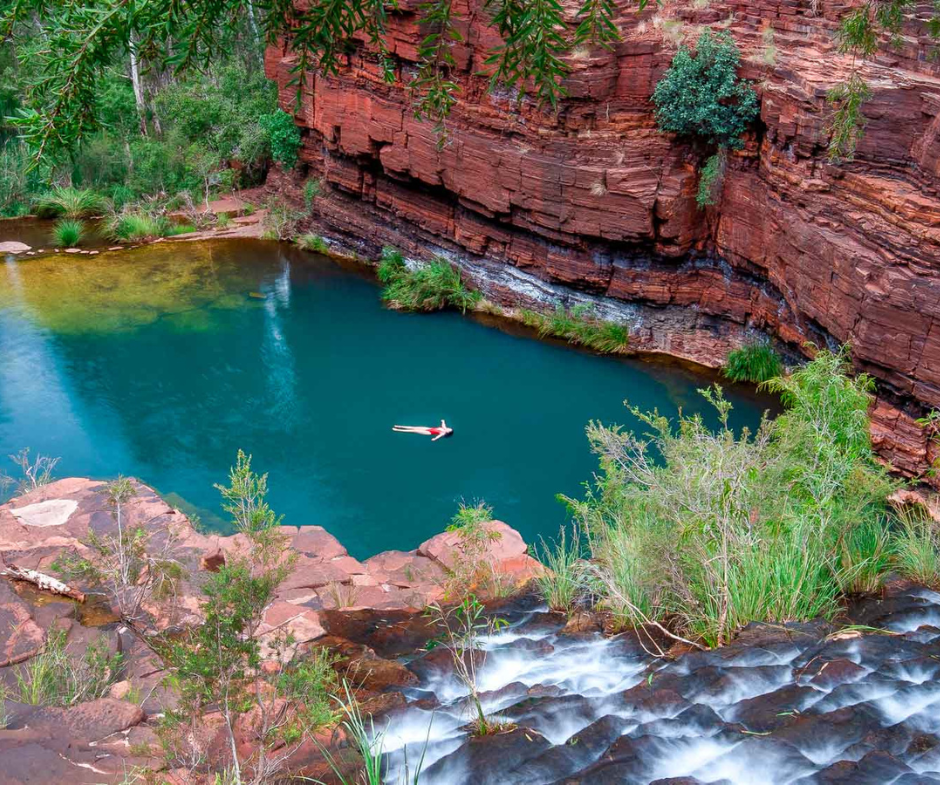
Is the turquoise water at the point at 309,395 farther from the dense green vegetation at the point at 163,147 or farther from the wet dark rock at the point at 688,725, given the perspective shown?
the wet dark rock at the point at 688,725

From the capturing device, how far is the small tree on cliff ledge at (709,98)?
11.3m

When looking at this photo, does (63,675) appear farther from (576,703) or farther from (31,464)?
(31,464)

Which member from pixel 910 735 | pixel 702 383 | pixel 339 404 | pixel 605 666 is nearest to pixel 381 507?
pixel 339 404

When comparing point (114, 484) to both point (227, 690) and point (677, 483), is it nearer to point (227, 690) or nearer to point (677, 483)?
point (227, 690)

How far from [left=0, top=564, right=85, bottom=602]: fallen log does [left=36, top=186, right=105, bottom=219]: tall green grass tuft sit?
15375mm

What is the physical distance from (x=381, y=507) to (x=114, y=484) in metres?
3.98

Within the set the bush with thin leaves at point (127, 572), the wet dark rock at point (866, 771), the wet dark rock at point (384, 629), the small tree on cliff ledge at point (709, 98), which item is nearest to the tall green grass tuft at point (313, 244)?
the small tree on cliff ledge at point (709, 98)

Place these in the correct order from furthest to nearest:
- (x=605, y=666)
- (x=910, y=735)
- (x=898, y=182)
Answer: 1. (x=898, y=182)
2. (x=605, y=666)
3. (x=910, y=735)

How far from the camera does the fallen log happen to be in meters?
5.71

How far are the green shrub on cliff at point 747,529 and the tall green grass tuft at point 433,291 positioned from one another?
963 cm

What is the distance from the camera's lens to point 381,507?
32.8 feet

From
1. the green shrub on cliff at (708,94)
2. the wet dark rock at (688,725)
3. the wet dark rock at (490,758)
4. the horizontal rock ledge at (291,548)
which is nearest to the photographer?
the wet dark rock at (490,758)

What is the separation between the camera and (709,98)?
11.4m

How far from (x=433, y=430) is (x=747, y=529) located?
23.4ft
